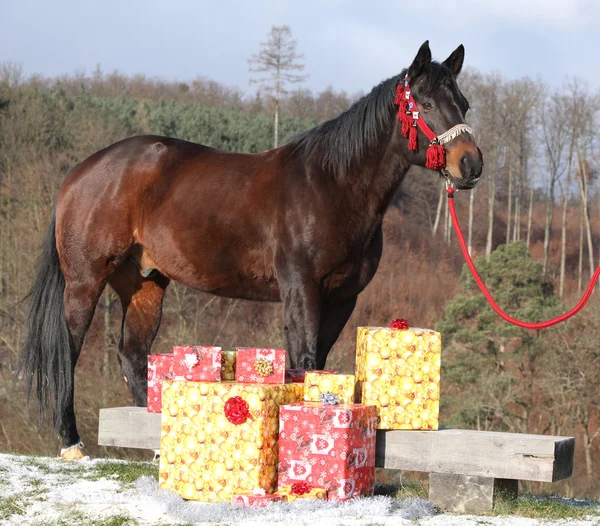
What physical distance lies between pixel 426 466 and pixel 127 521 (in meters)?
1.57

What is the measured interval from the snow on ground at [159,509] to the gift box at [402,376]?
444 mm

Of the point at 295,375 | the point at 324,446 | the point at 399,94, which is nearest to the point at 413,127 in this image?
the point at 399,94

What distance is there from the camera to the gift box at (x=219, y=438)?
4.17 m

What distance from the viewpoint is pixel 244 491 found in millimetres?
4168

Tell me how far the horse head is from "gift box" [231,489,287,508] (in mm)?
2084

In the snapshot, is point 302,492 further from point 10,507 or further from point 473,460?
point 10,507

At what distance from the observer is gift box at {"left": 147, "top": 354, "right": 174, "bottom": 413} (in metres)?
4.83

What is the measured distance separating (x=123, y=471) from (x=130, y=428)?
46 centimetres

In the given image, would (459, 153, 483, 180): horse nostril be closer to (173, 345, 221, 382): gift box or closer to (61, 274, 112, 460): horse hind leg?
(173, 345, 221, 382): gift box

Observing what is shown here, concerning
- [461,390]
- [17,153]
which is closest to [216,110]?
[17,153]

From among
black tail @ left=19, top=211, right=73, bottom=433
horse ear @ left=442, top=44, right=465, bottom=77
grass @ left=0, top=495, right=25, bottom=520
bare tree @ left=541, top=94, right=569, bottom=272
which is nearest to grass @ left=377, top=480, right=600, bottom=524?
grass @ left=0, top=495, right=25, bottom=520

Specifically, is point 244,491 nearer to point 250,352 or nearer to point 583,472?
point 250,352

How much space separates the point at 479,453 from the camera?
4.30 m

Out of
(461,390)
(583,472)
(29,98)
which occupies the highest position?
(29,98)
